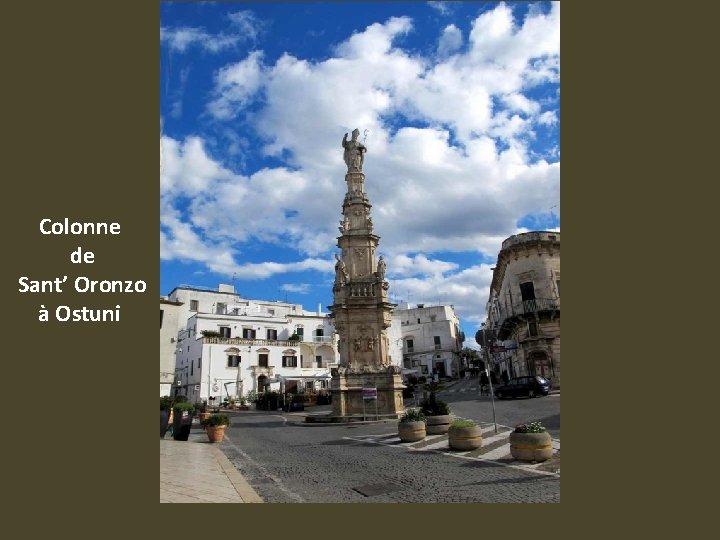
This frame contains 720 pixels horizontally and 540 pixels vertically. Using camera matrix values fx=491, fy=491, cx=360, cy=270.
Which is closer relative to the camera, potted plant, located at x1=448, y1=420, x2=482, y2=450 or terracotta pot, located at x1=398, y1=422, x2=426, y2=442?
potted plant, located at x1=448, y1=420, x2=482, y2=450

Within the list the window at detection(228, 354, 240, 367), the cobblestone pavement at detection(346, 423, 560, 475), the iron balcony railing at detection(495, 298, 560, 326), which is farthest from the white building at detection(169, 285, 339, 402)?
the cobblestone pavement at detection(346, 423, 560, 475)

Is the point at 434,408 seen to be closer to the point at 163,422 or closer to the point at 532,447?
the point at 532,447

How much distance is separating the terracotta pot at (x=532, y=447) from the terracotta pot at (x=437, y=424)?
5555 mm

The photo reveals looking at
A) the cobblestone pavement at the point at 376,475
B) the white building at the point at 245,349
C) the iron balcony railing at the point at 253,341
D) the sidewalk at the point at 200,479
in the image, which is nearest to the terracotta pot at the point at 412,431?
the cobblestone pavement at the point at 376,475

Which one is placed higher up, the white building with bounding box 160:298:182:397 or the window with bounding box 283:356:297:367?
the white building with bounding box 160:298:182:397

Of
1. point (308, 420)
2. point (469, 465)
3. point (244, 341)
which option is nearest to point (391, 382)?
point (308, 420)

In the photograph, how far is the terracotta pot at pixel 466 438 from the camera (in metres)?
12.4

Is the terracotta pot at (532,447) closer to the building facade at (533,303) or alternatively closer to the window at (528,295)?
the building facade at (533,303)

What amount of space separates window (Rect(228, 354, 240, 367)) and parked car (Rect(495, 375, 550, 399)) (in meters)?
26.3

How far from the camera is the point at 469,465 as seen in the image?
10508mm

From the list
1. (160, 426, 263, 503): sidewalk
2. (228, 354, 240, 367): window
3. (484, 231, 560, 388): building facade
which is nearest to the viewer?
(160, 426, 263, 503): sidewalk

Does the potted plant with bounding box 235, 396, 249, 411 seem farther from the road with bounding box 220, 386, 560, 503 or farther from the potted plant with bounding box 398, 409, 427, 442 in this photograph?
the potted plant with bounding box 398, 409, 427, 442

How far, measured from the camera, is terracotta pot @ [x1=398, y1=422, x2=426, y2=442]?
14805 mm
